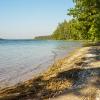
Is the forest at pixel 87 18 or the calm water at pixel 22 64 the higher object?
the forest at pixel 87 18

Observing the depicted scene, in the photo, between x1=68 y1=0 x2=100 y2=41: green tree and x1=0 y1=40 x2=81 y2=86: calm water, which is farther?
x1=68 y1=0 x2=100 y2=41: green tree

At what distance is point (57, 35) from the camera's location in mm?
191500

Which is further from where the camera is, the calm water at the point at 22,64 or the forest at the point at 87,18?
the forest at the point at 87,18

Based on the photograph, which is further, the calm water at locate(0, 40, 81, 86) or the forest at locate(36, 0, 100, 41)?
the forest at locate(36, 0, 100, 41)

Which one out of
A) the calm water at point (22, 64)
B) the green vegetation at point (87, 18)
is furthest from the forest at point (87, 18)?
the calm water at point (22, 64)

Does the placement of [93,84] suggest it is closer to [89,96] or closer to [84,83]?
[84,83]

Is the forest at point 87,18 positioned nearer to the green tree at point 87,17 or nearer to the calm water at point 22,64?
the green tree at point 87,17

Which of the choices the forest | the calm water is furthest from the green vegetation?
the calm water

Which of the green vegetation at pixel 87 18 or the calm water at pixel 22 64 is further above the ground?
the green vegetation at pixel 87 18

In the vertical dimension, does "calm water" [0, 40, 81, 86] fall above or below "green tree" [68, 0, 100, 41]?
below

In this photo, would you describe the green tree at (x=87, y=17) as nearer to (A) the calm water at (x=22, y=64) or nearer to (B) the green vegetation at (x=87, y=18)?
(B) the green vegetation at (x=87, y=18)

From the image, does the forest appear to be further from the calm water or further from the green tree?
the calm water

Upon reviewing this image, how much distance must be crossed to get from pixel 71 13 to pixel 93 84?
23432 millimetres

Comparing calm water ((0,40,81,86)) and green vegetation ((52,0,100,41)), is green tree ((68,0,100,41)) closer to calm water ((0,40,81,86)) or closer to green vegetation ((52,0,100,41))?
green vegetation ((52,0,100,41))
